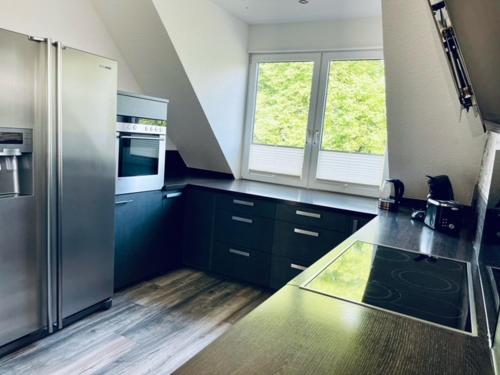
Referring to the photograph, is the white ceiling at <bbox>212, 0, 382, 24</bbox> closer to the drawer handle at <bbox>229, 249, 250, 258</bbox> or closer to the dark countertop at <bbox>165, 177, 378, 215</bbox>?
the dark countertop at <bbox>165, 177, 378, 215</bbox>

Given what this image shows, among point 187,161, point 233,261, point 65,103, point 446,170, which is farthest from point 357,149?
point 65,103

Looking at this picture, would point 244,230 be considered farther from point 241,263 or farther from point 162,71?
point 162,71

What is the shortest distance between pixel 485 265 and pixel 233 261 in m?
2.16

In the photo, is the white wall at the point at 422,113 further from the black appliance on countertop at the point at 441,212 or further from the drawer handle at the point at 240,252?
the drawer handle at the point at 240,252

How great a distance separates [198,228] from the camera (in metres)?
3.36

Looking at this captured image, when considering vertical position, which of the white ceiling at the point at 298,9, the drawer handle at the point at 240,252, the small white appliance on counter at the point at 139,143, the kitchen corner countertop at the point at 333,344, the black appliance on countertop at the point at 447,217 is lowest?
the drawer handle at the point at 240,252

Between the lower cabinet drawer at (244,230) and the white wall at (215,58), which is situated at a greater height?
the white wall at (215,58)

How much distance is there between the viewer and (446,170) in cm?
262

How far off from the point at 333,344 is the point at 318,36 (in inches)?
122

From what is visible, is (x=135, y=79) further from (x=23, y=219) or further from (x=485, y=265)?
(x=485, y=265)

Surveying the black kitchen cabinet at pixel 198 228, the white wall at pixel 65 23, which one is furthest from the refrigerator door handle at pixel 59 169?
the black kitchen cabinet at pixel 198 228

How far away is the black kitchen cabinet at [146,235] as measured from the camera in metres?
2.80

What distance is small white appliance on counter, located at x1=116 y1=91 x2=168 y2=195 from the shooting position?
8.76 ft

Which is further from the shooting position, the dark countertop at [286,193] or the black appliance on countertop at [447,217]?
the dark countertop at [286,193]
